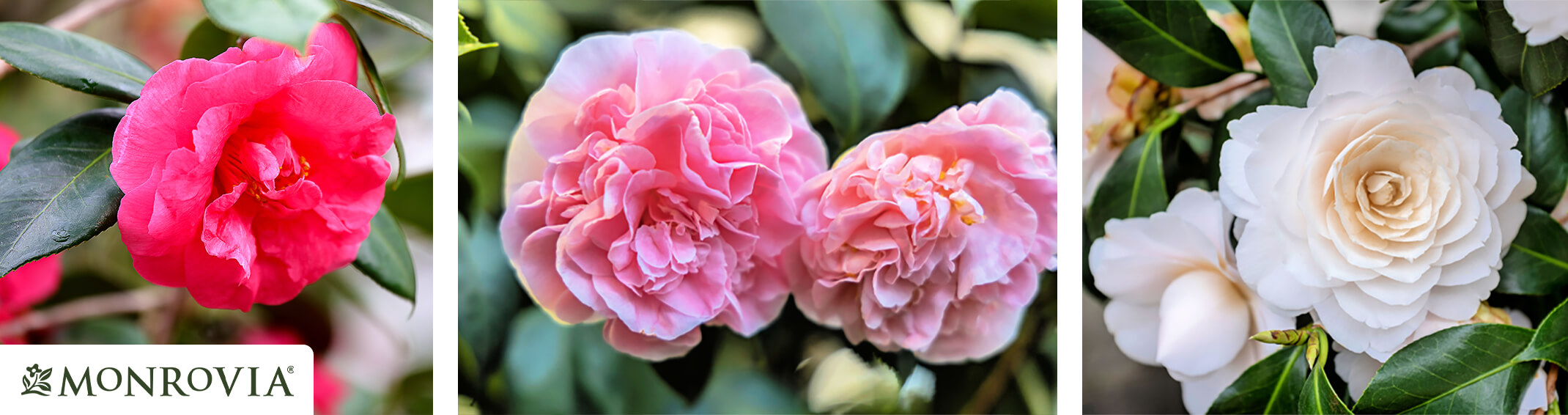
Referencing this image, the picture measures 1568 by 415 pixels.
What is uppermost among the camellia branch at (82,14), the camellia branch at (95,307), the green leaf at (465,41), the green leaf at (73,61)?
the camellia branch at (82,14)

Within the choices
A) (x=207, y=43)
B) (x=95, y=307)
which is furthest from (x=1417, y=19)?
(x=95, y=307)

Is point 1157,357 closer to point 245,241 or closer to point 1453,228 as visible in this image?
point 1453,228

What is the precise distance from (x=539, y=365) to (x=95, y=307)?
1.08ft

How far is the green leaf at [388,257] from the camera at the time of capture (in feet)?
2.21

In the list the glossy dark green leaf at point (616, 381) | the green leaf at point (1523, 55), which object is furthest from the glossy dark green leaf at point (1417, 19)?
the glossy dark green leaf at point (616, 381)

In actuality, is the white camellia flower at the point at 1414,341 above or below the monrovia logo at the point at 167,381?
below

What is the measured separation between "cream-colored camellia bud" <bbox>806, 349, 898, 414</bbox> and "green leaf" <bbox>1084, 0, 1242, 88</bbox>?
0.34 meters

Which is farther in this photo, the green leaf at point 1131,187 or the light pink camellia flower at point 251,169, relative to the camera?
the green leaf at point 1131,187

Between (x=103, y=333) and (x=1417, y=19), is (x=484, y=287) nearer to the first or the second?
(x=103, y=333)

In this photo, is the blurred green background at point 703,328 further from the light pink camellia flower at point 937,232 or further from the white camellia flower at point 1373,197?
the white camellia flower at point 1373,197

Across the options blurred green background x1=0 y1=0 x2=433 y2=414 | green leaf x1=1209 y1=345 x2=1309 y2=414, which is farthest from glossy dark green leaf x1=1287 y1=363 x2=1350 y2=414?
blurred green background x1=0 y1=0 x2=433 y2=414

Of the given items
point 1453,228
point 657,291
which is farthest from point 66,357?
point 1453,228

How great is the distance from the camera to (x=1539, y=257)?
0.75 meters

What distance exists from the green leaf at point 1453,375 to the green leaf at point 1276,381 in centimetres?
6
